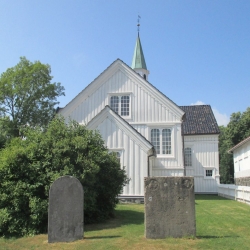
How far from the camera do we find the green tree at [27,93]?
36938 mm

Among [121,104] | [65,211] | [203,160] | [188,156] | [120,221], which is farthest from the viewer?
[188,156]

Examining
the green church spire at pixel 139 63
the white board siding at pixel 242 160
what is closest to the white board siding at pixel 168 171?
the white board siding at pixel 242 160

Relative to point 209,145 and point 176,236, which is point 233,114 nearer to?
point 209,145

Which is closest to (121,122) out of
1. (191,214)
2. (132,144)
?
(132,144)

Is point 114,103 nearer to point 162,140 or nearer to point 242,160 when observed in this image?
point 162,140

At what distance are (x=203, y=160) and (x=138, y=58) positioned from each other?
60.1 ft

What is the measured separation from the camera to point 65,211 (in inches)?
381

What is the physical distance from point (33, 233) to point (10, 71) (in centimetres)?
3110

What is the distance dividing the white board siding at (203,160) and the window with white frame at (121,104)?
10614 millimetres

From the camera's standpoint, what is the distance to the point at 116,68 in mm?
24859

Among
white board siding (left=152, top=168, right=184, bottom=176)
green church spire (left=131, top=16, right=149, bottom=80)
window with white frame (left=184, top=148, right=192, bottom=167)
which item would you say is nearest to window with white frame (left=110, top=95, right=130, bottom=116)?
white board siding (left=152, top=168, right=184, bottom=176)

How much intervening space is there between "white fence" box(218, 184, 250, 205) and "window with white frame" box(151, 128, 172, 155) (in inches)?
219

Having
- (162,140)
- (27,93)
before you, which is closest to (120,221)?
(162,140)

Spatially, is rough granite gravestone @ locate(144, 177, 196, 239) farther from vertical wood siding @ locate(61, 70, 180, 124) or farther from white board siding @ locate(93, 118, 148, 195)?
vertical wood siding @ locate(61, 70, 180, 124)
